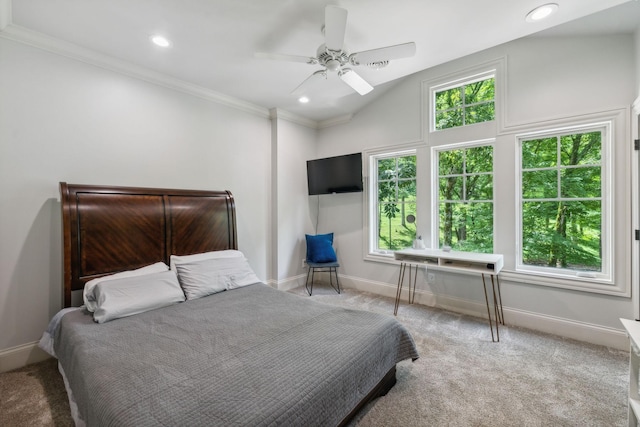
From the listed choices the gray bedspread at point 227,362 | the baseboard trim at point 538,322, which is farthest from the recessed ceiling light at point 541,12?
the baseboard trim at point 538,322

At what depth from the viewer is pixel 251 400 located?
1206 millimetres

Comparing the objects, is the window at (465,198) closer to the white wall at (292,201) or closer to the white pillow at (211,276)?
the white wall at (292,201)

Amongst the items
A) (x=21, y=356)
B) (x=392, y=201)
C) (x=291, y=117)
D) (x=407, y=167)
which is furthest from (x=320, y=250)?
(x=21, y=356)

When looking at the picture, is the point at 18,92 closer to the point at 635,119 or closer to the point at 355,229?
the point at 355,229

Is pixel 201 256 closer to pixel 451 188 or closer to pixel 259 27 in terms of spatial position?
pixel 259 27

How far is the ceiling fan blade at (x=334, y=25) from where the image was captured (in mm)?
1828

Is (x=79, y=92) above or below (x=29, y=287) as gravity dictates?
above

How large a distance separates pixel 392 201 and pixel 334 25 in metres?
2.83

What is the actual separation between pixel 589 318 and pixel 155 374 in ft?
12.3

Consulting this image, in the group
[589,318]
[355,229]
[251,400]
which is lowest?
[589,318]

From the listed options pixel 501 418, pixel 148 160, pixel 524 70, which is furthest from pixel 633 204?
pixel 148 160

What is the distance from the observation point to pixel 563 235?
300 centimetres

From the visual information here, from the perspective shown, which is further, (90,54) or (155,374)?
(90,54)

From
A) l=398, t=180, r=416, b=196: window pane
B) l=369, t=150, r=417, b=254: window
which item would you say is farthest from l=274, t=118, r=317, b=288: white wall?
l=398, t=180, r=416, b=196: window pane
